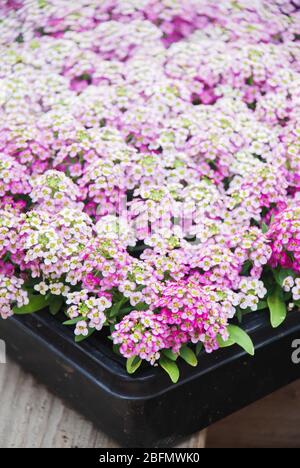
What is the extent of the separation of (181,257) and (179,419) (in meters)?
0.29

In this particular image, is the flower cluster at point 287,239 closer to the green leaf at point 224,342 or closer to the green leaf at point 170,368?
the green leaf at point 224,342

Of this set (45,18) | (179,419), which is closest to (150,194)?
(179,419)

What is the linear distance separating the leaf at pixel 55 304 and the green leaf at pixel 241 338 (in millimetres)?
312

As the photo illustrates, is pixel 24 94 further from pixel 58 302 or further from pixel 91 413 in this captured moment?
pixel 91 413

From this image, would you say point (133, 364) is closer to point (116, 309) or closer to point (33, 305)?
point (116, 309)

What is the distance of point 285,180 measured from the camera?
174 centimetres

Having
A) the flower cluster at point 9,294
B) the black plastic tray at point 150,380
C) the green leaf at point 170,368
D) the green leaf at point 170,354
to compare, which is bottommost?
the black plastic tray at point 150,380

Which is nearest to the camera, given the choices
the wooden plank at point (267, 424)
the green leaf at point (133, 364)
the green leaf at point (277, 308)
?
the green leaf at point (133, 364)

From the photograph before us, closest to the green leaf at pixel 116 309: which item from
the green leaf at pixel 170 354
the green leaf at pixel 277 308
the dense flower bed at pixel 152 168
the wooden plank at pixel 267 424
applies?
the dense flower bed at pixel 152 168

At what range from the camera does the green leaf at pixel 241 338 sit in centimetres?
154

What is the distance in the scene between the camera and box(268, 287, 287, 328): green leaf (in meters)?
1.59

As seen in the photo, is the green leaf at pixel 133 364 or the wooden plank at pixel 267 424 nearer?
the green leaf at pixel 133 364

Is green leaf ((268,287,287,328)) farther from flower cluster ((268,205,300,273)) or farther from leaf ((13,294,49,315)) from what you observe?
leaf ((13,294,49,315))

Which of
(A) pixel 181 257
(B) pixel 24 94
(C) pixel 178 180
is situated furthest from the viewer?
(B) pixel 24 94
